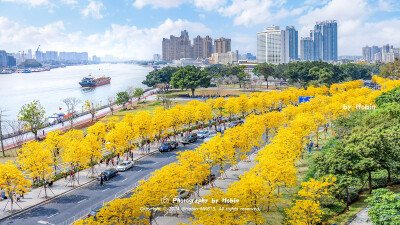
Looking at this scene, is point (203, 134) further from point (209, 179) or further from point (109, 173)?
point (209, 179)

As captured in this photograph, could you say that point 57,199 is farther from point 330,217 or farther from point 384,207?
point 384,207

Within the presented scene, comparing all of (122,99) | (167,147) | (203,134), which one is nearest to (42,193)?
(167,147)

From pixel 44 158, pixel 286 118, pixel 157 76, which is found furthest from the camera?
pixel 157 76

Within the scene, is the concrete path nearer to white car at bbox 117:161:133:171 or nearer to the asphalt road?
the asphalt road

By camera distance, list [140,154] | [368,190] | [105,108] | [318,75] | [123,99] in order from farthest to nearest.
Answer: [318,75] < [105,108] < [123,99] < [140,154] < [368,190]

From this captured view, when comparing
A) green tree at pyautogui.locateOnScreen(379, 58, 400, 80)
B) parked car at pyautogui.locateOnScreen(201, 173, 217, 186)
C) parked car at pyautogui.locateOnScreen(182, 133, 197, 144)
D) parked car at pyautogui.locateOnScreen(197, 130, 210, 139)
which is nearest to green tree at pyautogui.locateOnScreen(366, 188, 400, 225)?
parked car at pyautogui.locateOnScreen(201, 173, 217, 186)

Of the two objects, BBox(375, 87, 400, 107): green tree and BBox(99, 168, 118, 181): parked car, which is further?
BBox(375, 87, 400, 107): green tree

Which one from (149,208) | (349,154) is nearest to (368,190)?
→ (349,154)
